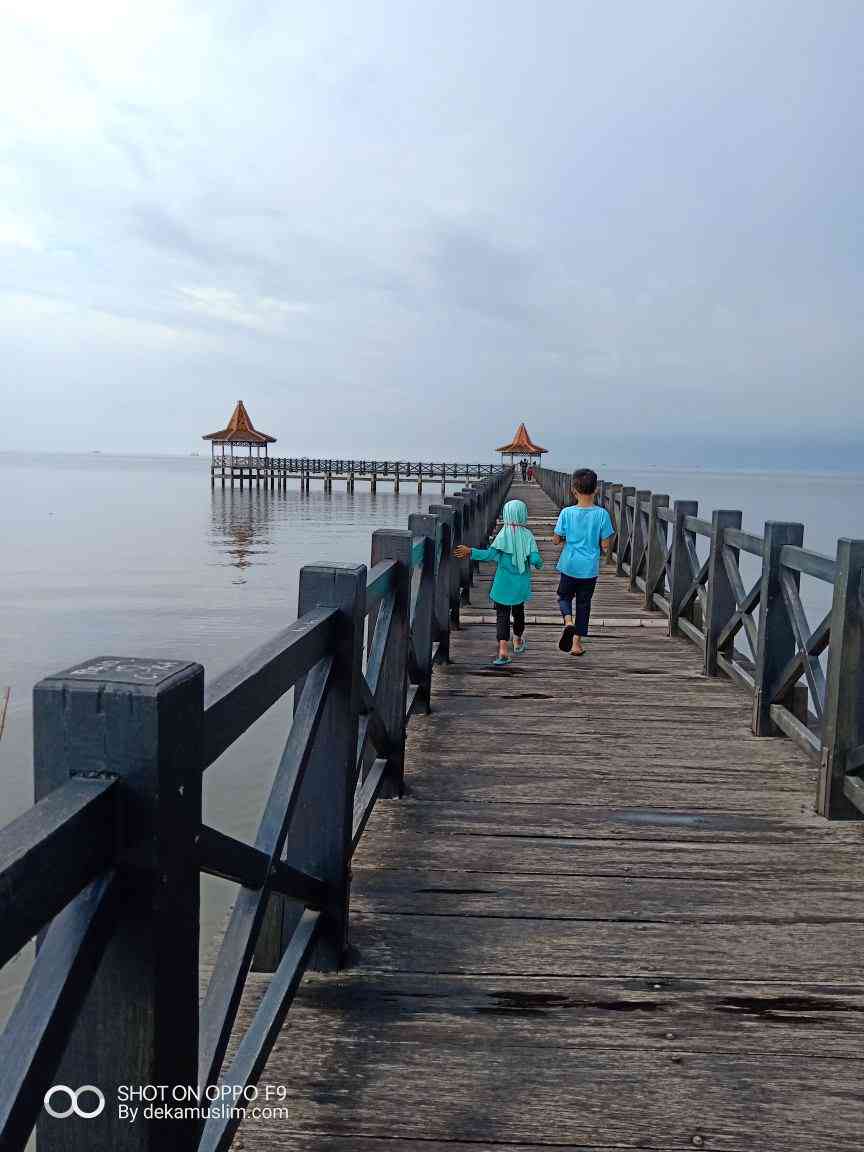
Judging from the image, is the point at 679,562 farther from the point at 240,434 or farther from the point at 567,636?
the point at 240,434

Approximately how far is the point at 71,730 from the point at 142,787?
118mm

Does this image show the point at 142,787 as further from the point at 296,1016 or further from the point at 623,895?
the point at 623,895

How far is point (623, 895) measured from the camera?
3352 mm

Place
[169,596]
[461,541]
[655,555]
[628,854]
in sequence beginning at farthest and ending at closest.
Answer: [169,596]
[655,555]
[461,541]
[628,854]

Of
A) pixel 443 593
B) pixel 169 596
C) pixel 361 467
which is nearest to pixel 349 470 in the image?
pixel 361 467

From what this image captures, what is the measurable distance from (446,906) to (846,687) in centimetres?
204

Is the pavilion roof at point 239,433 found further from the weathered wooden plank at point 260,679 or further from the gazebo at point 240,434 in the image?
the weathered wooden plank at point 260,679

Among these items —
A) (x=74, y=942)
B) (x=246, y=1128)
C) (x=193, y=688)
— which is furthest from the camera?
(x=246, y=1128)

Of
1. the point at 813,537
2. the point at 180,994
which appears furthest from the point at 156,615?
the point at 813,537

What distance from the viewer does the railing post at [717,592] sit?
6.55 meters

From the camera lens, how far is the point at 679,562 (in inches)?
331

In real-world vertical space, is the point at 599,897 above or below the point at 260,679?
below

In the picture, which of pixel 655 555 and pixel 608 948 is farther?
pixel 655 555

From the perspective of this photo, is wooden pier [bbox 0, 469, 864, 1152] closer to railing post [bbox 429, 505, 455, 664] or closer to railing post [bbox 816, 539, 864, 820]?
railing post [bbox 816, 539, 864, 820]
